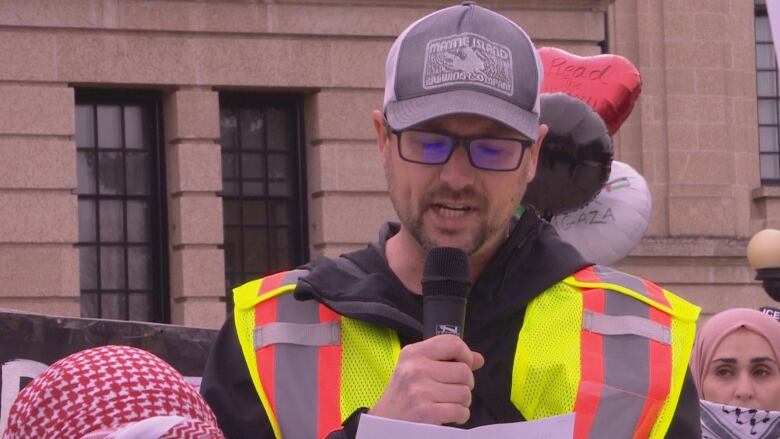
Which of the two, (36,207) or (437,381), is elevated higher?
(36,207)

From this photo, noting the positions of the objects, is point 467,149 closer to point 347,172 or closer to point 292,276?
point 292,276

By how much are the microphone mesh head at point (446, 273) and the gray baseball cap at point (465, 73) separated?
26 centimetres

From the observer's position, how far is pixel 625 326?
333 cm

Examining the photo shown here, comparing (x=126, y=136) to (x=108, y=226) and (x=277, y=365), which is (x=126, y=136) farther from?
(x=277, y=365)

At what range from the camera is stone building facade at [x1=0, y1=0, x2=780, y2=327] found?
50.2 ft

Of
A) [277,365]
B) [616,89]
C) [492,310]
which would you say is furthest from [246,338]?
[616,89]

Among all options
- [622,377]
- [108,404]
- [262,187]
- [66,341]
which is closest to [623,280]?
[622,377]

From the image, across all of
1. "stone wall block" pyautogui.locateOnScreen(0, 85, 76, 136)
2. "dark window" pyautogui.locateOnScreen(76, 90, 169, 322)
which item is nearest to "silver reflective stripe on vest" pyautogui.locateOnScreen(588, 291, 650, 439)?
"stone wall block" pyautogui.locateOnScreen(0, 85, 76, 136)

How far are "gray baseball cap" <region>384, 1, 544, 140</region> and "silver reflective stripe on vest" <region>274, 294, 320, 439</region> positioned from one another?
0.37 meters

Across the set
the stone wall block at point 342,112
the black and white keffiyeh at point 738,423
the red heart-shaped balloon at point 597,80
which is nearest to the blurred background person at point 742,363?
the black and white keffiyeh at point 738,423

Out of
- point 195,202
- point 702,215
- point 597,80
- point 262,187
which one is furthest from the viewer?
point 702,215

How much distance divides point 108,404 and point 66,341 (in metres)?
2.25

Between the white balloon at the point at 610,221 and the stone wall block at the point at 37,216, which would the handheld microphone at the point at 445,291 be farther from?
the stone wall block at the point at 37,216

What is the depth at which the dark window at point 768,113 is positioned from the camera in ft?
65.5
